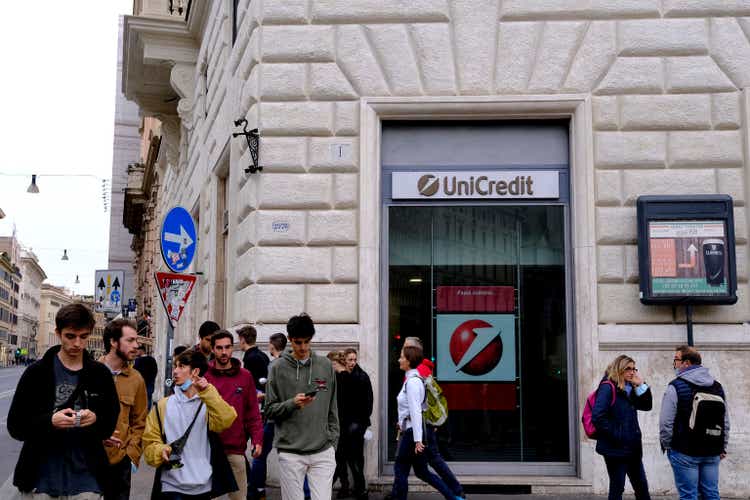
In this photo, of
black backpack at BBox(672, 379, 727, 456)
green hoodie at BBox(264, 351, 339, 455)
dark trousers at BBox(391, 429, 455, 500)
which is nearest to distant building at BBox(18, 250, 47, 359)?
dark trousers at BBox(391, 429, 455, 500)

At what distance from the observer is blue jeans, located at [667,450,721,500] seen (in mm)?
7836

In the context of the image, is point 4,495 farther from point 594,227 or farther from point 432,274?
point 594,227

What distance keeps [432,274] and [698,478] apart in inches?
168

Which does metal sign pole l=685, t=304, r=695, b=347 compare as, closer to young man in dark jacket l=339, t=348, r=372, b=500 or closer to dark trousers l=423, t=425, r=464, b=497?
dark trousers l=423, t=425, r=464, b=497

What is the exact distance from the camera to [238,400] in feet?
23.0

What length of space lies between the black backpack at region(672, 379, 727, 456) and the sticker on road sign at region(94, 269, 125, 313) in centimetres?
1749

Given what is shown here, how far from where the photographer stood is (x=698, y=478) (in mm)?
7902

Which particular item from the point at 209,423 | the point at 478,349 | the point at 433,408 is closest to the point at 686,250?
the point at 478,349

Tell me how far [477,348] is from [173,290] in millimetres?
3716

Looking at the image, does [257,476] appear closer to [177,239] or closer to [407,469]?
[407,469]

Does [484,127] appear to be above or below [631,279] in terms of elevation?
above

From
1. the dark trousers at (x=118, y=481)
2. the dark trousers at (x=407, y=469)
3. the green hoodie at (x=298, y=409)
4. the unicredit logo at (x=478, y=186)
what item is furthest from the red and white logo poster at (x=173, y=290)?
the dark trousers at (x=118, y=481)

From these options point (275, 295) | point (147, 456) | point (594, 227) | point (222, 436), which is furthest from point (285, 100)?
point (147, 456)

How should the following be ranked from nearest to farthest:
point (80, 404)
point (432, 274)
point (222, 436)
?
point (80, 404) < point (222, 436) < point (432, 274)
